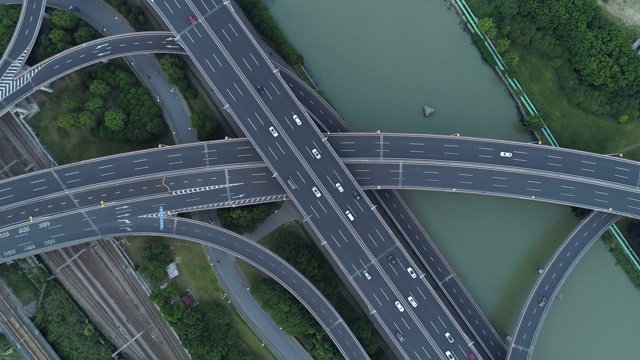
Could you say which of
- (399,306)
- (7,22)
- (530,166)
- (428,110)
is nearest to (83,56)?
(7,22)

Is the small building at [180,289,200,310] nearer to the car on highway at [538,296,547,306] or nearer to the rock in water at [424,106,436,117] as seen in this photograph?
the rock in water at [424,106,436,117]

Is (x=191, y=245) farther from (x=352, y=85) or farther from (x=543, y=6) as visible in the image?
(x=543, y=6)

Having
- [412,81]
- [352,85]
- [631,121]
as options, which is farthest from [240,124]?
[631,121]

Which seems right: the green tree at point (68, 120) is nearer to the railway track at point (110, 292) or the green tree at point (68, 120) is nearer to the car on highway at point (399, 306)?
the railway track at point (110, 292)

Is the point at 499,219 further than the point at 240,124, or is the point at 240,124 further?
the point at 499,219

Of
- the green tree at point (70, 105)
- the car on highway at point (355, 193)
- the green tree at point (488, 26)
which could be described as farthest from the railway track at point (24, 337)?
the green tree at point (488, 26)
